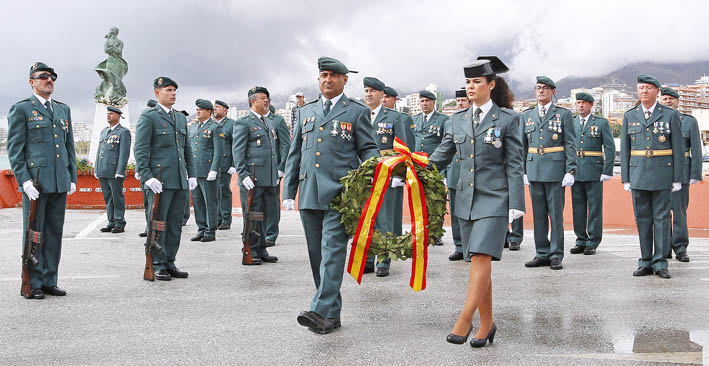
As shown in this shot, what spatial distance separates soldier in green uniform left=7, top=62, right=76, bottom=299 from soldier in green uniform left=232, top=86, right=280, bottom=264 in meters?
2.38

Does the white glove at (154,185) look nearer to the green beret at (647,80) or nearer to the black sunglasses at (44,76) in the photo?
the black sunglasses at (44,76)

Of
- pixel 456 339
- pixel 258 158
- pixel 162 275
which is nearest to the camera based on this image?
pixel 456 339

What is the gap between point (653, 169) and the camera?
24.5ft

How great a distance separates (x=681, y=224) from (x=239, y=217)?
31.6 feet

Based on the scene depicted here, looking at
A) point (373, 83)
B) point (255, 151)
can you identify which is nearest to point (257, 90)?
point (255, 151)

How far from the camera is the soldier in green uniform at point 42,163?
6.32 meters

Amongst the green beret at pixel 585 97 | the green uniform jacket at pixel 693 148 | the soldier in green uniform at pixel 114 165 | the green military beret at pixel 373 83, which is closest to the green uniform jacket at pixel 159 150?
the green military beret at pixel 373 83

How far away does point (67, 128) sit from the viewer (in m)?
6.81

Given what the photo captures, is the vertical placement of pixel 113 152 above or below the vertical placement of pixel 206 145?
below

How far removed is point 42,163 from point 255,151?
293cm

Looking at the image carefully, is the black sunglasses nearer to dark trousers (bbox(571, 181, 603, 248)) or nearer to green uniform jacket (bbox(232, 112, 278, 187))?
green uniform jacket (bbox(232, 112, 278, 187))

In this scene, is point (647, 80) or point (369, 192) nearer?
point (369, 192)

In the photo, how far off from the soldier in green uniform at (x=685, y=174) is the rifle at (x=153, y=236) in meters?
6.40

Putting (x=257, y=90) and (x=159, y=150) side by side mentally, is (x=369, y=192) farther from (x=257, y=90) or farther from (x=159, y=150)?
(x=257, y=90)
